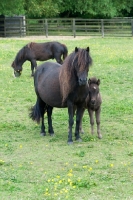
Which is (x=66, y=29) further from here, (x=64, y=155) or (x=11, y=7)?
(x=64, y=155)

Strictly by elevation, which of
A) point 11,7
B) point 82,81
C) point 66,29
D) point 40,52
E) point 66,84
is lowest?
point 66,29

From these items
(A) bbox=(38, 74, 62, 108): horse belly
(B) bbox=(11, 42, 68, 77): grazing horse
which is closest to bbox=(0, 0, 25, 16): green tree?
(B) bbox=(11, 42, 68, 77): grazing horse

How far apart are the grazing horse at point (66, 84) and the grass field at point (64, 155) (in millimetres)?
517

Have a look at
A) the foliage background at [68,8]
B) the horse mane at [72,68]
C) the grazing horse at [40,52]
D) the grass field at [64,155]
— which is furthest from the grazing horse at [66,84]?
the foliage background at [68,8]

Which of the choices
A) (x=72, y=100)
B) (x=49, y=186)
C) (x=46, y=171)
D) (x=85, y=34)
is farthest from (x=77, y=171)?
(x=85, y=34)

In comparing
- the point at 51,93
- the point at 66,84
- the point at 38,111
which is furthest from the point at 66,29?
the point at 66,84

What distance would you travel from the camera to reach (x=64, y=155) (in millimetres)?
9297

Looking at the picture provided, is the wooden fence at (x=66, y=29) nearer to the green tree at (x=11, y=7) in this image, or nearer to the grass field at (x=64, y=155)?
the green tree at (x=11, y=7)

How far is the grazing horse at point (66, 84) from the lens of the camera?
984cm

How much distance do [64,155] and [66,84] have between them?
145cm

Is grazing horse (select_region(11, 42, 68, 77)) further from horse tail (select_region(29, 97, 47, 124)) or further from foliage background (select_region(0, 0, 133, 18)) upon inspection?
foliage background (select_region(0, 0, 133, 18))

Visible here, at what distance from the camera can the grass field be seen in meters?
7.22

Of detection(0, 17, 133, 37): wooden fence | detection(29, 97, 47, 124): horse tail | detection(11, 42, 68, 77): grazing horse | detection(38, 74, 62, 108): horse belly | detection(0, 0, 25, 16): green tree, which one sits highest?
detection(38, 74, 62, 108): horse belly

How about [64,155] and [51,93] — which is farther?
[51,93]
